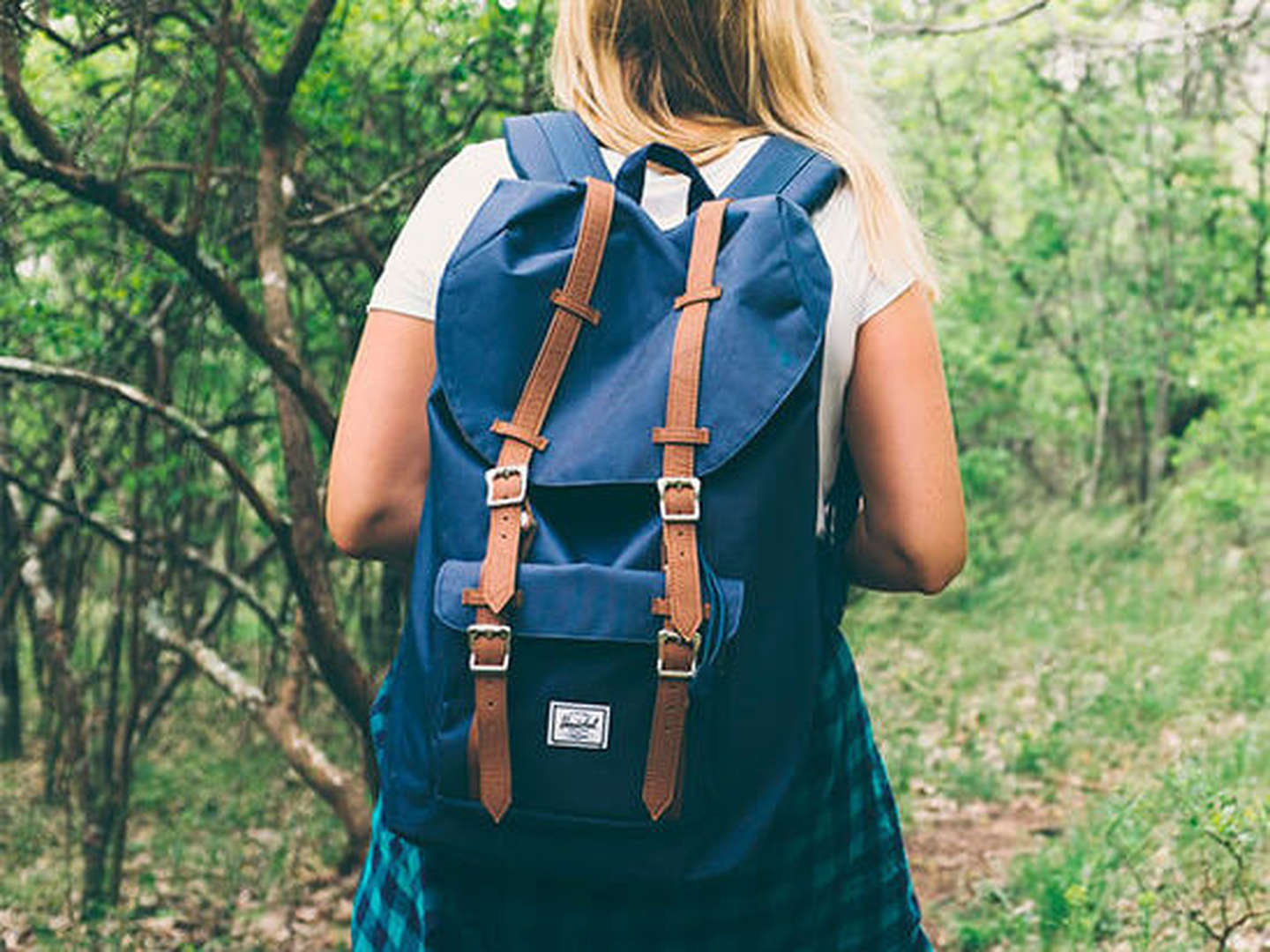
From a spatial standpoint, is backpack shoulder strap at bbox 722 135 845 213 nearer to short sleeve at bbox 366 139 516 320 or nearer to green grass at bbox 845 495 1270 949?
short sleeve at bbox 366 139 516 320

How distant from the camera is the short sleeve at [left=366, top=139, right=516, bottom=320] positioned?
1.39 m

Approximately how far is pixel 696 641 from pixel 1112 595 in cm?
746

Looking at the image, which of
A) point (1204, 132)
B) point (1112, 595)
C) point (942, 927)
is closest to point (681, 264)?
point (942, 927)

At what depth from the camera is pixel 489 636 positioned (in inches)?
48.0

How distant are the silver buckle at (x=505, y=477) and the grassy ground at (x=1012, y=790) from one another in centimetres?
223

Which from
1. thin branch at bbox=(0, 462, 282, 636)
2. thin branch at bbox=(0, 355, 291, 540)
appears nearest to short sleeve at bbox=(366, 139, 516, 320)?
thin branch at bbox=(0, 355, 291, 540)

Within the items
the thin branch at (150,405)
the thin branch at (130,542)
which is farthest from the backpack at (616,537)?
the thin branch at (130,542)

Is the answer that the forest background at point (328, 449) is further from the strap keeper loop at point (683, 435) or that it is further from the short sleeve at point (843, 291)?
the strap keeper loop at point (683, 435)

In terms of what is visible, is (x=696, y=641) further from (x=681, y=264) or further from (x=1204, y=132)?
(x=1204, y=132)

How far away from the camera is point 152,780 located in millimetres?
6750

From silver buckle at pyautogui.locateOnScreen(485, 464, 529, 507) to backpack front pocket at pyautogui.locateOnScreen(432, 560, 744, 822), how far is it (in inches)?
2.6

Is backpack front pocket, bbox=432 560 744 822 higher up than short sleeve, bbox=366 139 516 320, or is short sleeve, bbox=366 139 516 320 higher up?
short sleeve, bbox=366 139 516 320

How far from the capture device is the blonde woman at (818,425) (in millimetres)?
1389

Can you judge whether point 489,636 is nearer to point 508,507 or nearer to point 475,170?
point 508,507
